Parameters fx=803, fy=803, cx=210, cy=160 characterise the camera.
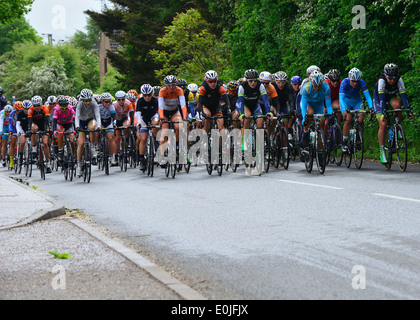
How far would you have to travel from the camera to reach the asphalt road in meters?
6.17

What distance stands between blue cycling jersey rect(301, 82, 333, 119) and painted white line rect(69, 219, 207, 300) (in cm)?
793

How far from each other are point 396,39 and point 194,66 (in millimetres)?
24511

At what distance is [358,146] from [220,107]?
117 inches

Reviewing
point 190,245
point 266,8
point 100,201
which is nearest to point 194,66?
point 266,8

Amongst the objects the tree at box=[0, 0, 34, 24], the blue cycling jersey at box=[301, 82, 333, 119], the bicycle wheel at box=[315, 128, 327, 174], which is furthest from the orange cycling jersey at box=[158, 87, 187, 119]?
the tree at box=[0, 0, 34, 24]

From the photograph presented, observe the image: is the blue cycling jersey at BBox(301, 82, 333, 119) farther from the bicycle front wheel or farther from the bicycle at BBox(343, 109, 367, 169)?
the bicycle front wheel

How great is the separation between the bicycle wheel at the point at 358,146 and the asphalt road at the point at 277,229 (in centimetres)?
36

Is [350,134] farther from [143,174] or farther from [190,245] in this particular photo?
[190,245]

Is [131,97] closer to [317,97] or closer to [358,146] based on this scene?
[317,97]

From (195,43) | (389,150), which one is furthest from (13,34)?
(389,150)

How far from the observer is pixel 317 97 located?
16266mm

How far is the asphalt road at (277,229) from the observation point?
617 centimetres

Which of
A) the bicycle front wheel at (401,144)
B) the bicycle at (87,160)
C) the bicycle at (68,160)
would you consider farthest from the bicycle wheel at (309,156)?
the bicycle at (68,160)

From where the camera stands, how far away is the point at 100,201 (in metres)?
13.3
